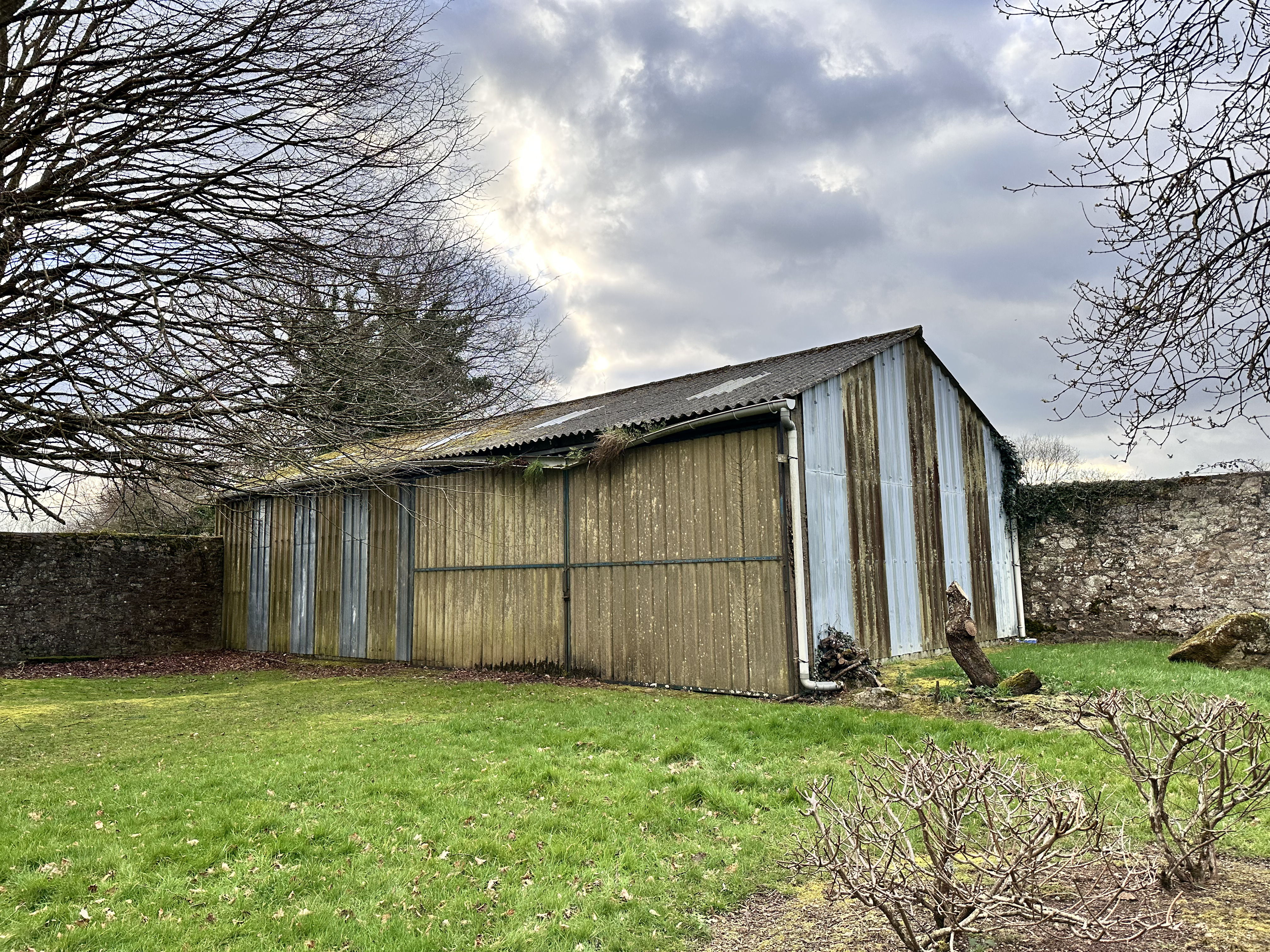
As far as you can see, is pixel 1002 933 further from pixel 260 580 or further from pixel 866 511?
pixel 260 580

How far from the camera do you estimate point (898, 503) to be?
1190 cm

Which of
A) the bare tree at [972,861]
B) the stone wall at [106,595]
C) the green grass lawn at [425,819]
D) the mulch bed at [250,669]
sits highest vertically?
the stone wall at [106,595]

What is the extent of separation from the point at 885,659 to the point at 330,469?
7.70 meters

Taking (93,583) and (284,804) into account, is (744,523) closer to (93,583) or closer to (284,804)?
(284,804)

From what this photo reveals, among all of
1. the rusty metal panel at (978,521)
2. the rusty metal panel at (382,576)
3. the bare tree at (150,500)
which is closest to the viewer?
the bare tree at (150,500)

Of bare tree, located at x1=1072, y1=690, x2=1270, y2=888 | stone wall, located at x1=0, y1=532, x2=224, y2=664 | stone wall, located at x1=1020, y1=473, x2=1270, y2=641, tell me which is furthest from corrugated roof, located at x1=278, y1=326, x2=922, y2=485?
stone wall, located at x1=0, y1=532, x2=224, y2=664

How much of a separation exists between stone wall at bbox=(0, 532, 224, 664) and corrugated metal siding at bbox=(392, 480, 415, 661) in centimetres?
691

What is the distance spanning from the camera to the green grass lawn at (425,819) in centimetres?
371

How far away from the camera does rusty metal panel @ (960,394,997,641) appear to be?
538 inches

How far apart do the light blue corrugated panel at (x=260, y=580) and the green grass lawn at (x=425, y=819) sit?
818 cm

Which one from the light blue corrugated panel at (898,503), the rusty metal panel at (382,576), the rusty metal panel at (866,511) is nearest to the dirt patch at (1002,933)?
the rusty metal panel at (866,511)

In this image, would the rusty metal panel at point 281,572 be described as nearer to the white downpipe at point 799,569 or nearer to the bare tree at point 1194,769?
the white downpipe at point 799,569

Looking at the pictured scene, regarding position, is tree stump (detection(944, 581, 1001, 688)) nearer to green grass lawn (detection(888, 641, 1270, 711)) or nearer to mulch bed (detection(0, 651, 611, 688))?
green grass lawn (detection(888, 641, 1270, 711))

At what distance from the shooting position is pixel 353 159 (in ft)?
21.6
